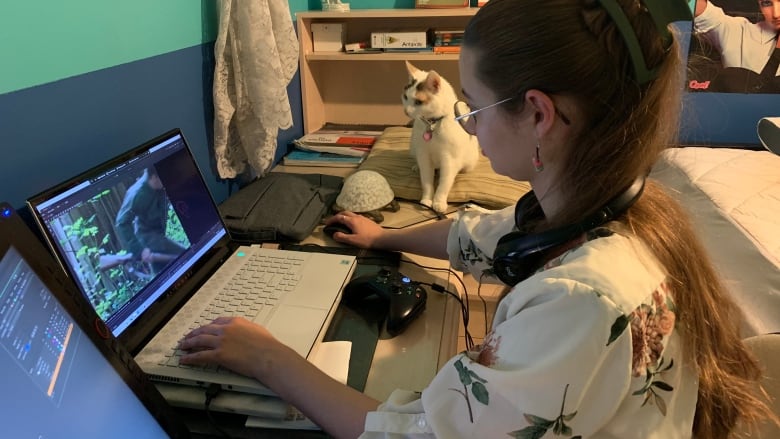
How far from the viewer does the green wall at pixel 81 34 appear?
0.76 metres

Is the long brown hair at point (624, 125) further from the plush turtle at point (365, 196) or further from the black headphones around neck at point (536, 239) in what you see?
the plush turtle at point (365, 196)

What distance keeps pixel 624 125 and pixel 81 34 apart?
83cm

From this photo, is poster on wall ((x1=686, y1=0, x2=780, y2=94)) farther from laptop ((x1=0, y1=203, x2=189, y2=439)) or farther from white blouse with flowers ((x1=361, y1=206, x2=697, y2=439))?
laptop ((x1=0, y1=203, x2=189, y2=439))

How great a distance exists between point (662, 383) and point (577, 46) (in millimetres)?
391

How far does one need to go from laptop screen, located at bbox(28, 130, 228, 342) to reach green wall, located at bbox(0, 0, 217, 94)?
16cm

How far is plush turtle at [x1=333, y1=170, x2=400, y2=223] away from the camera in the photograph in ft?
4.33

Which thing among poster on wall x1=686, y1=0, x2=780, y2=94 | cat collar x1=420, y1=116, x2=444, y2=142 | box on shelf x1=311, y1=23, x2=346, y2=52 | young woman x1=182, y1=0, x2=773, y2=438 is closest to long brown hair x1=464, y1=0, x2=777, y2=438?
young woman x1=182, y1=0, x2=773, y2=438

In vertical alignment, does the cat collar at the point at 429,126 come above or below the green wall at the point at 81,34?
below

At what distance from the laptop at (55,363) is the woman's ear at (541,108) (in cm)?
53

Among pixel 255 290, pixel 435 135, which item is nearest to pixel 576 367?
pixel 255 290

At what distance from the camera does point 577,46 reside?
617mm

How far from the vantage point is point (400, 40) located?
1908 mm

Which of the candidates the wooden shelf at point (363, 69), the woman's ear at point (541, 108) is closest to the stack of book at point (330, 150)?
the wooden shelf at point (363, 69)

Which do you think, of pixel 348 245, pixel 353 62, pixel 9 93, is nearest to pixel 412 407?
pixel 348 245
